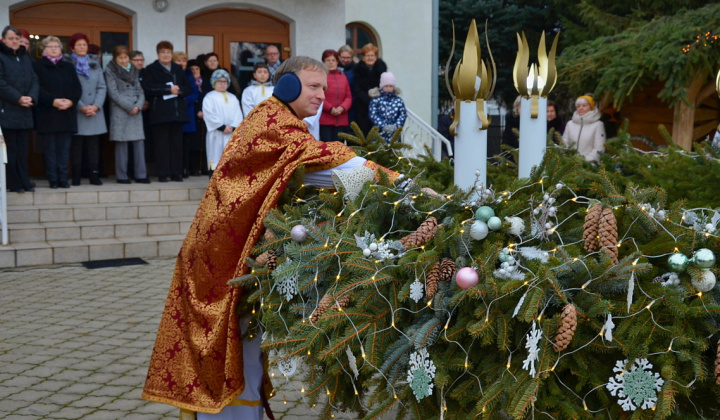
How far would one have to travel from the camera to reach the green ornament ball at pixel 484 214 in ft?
8.89

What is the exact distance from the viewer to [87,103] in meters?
9.99

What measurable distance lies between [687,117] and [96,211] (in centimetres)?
750

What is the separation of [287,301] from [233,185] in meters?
0.65

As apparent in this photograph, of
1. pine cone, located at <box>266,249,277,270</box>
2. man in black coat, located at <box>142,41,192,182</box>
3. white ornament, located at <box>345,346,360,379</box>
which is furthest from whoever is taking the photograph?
man in black coat, located at <box>142,41,192,182</box>

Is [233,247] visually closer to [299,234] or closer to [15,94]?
[299,234]

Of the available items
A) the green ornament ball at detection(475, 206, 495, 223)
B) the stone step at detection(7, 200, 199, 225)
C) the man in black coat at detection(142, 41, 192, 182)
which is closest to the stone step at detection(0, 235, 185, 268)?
the stone step at detection(7, 200, 199, 225)

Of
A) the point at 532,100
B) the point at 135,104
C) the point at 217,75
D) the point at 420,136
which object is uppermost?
the point at 217,75

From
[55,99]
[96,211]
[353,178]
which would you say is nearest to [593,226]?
[353,178]

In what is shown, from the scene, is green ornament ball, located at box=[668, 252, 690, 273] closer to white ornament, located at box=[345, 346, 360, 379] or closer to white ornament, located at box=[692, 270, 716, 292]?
white ornament, located at box=[692, 270, 716, 292]

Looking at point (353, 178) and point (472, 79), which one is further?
point (353, 178)

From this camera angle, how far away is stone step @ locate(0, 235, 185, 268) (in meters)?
8.55

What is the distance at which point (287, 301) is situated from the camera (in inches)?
121

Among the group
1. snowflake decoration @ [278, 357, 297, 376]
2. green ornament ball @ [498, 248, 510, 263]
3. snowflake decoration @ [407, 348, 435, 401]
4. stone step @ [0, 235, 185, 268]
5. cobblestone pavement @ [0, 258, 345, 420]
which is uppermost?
green ornament ball @ [498, 248, 510, 263]

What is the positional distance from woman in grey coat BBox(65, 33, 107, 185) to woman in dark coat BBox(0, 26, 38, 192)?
71 cm
